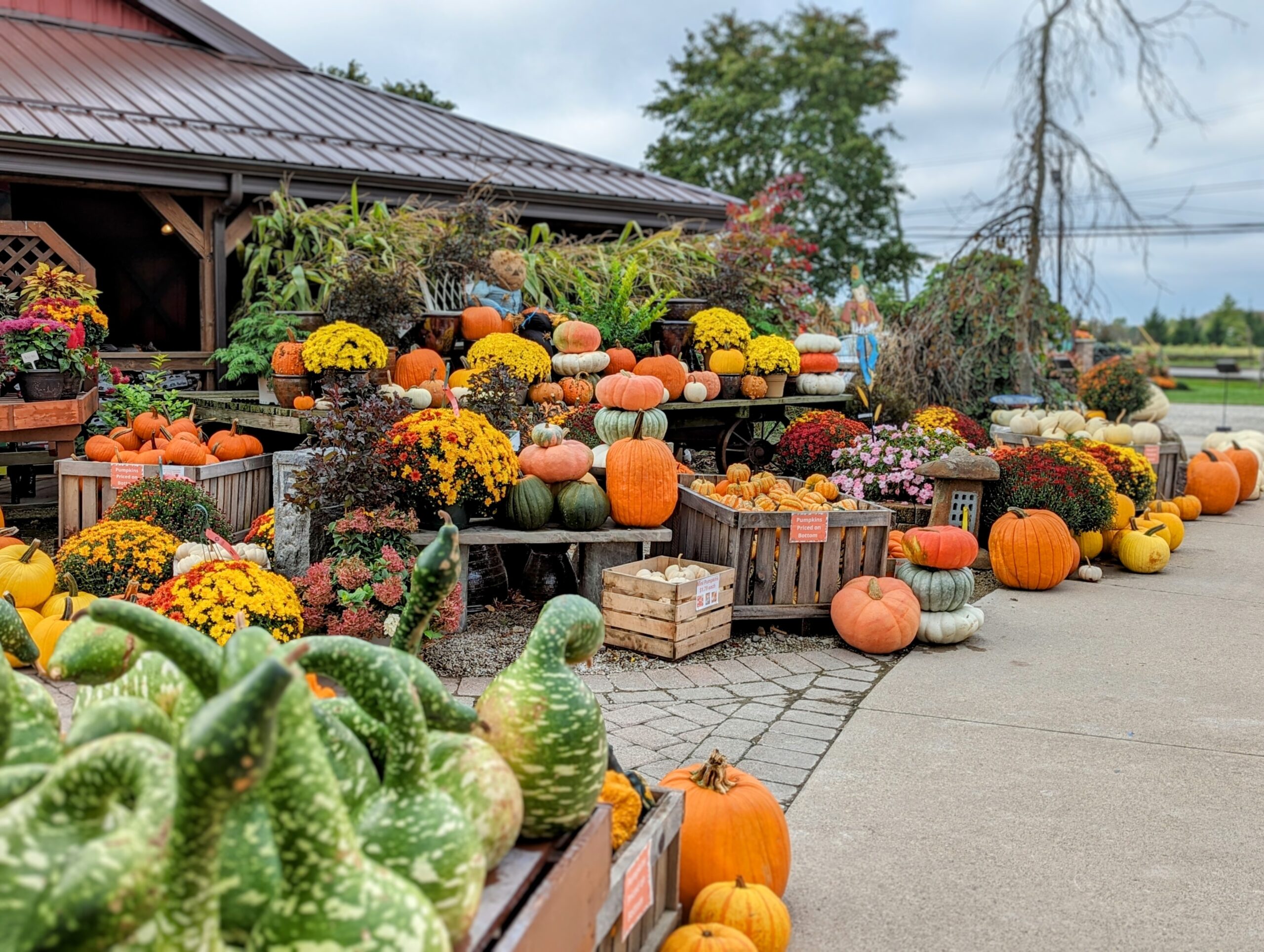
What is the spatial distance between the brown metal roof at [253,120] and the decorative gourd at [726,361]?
10.8ft

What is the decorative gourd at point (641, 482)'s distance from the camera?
552 cm

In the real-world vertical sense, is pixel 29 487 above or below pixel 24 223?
below

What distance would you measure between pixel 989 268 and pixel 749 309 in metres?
3.70

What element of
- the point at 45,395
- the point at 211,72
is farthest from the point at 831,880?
the point at 211,72

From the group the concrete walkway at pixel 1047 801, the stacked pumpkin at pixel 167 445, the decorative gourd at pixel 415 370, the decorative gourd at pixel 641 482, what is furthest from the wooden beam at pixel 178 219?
the concrete walkway at pixel 1047 801

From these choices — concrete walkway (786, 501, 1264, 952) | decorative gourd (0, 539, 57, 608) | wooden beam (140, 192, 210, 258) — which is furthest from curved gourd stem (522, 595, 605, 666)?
wooden beam (140, 192, 210, 258)

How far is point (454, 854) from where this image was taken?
1345mm

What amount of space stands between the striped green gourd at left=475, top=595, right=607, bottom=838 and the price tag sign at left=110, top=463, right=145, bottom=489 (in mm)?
4540

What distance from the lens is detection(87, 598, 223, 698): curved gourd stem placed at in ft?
4.09

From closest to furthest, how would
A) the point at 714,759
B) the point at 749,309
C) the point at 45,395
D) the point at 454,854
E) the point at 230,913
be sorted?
the point at 230,913, the point at 454,854, the point at 714,759, the point at 45,395, the point at 749,309

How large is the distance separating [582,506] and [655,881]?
3119 mm

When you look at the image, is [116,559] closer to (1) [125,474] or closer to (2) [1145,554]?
(1) [125,474]

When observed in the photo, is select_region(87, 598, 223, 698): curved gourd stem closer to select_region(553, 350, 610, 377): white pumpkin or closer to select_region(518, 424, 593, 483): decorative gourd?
select_region(518, 424, 593, 483): decorative gourd

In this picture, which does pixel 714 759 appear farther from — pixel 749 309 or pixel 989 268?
pixel 989 268
